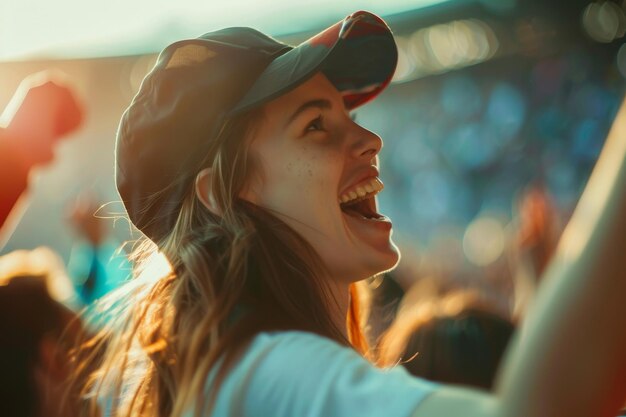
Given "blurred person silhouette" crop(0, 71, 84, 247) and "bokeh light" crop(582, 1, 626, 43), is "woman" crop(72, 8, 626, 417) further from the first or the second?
"bokeh light" crop(582, 1, 626, 43)

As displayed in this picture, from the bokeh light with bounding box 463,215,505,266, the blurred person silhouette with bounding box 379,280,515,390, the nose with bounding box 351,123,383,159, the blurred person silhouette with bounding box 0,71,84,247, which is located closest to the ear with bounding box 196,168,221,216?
the nose with bounding box 351,123,383,159

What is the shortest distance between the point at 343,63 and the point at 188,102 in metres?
0.31

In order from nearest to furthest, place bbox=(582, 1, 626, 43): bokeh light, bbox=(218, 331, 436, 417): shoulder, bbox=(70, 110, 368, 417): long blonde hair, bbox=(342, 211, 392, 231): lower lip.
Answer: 1. bbox=(218, 331, 436, 417): shoulder
2. bbox=(70, 110, 368, 417): long blonde hair
3. bbox=(342, 211, 392, 231): lower lip
4. bbox=(582, 1, 626, 43): bokeh light

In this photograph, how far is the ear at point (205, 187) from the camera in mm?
1362

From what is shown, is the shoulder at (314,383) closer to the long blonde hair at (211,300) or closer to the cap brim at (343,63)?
the long blonde hair at (211,300)

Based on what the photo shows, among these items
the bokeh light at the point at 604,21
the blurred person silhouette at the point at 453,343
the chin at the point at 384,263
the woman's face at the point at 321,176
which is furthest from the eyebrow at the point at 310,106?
the bokeh light at the point at 604,21

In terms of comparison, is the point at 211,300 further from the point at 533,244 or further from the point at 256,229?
the point at 533,244

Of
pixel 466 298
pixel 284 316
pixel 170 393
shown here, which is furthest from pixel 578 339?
pixel 466 298

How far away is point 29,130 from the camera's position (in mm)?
1678

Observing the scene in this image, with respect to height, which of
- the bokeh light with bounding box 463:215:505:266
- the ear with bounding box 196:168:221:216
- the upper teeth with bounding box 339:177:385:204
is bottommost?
the bokeh light with bounding box 463:215:505:266

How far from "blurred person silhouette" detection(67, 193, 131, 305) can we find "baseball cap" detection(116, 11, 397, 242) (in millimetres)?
1026

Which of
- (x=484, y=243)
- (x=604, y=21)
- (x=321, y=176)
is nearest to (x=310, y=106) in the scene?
(x=321, y=176)

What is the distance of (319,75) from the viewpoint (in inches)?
58.9

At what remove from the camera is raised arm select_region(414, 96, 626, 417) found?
671 mm
